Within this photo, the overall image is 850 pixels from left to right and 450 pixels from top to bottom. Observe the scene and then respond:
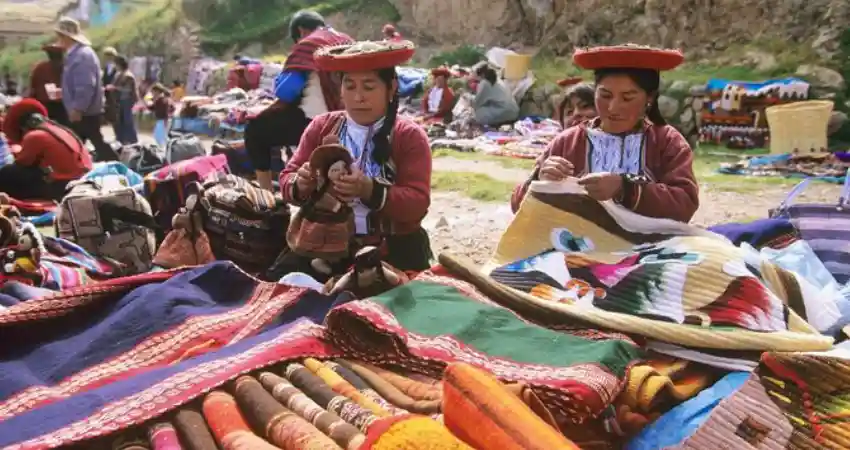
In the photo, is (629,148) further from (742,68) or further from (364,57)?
(742,68)

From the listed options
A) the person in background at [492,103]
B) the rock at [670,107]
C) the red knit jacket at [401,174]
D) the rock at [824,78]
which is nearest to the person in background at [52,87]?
the red knit jacket at [401,174]

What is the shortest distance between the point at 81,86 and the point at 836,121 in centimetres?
932

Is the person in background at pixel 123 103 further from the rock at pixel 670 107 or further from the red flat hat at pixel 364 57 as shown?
the red flat hat at pixel 364 57

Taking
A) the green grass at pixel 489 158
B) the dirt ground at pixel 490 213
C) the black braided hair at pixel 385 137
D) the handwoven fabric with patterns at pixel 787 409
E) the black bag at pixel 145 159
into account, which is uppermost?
the black braided hair at pixel 385 137

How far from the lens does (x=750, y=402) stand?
175 cm

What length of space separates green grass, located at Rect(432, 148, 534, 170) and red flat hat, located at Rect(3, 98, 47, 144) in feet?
17.3

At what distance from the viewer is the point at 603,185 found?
2812mm

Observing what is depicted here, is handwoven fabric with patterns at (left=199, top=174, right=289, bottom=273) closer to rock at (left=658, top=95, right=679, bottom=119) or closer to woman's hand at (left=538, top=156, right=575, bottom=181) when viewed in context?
woman's hand at (left=538, top=156, right=575, bottom=181)

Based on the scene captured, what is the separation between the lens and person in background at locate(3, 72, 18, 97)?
1755 centimetres

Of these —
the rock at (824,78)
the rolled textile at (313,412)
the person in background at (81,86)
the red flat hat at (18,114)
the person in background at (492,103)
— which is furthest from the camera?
the person in background at (492,103)

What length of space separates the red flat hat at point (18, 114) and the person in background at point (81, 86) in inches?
54.3

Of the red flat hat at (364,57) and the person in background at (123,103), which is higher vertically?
the red flat hat at (364,57)

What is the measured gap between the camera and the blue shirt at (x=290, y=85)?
5.08 m

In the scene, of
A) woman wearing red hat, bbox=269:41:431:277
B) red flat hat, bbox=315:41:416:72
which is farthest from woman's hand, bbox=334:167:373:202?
red flat hat, bbox=315:41:416:72
